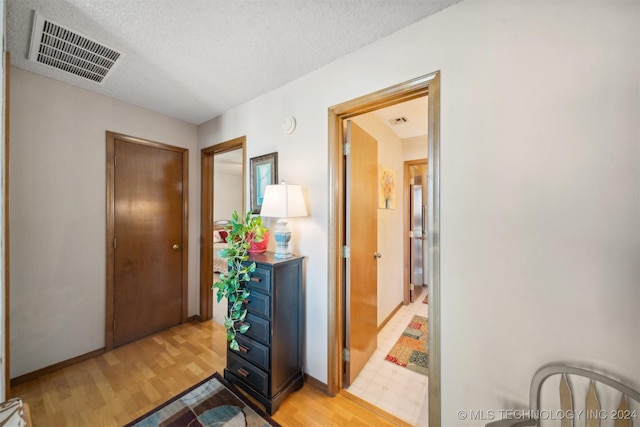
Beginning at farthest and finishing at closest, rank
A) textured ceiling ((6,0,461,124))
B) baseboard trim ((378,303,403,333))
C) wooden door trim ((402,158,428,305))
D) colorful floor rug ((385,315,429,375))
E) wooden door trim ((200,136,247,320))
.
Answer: wooden door trim ((402,158,428,305)) → wooden door trim ((200,136,247,320)) → baseboard trim ((378,303,403,333)) → colorful floor rug ((385,315,429,375)) → textured ceiling ((6,0,461,124))

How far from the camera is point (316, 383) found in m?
1.78

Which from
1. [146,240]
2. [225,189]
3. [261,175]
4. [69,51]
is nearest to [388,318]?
[261,175]

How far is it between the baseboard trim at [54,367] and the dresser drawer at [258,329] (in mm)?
1669

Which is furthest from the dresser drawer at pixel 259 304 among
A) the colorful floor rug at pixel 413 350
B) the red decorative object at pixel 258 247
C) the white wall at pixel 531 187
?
the colorful floor rug at pixel 413 350

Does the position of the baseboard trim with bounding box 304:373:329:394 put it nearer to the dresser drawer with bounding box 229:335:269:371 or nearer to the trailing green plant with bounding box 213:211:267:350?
the dresser drawer with bounding box 229:335:269:371

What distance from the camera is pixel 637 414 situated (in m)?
0.88

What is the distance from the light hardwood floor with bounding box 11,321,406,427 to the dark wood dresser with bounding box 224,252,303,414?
162 mm

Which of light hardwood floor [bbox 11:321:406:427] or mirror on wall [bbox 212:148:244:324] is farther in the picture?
mirror on wall [bbox 212:148:244:324]

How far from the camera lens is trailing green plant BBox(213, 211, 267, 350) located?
1.67 m

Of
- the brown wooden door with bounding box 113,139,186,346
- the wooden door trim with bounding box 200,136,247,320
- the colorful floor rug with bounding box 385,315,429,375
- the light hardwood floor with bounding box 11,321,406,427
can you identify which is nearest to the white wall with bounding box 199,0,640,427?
the light hardwood floor with bounding box 11,321,406,427

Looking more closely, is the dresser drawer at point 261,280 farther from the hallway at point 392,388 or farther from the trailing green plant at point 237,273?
the hallway at point 392,388

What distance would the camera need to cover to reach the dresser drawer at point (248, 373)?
62.7 inches

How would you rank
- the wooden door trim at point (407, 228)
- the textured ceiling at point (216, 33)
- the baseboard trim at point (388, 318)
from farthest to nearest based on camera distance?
1. the wooden door trim at point (407, 228)
2. the baseboard trim at point (388, 318)
3. the textured ceiling at point (216, 33)

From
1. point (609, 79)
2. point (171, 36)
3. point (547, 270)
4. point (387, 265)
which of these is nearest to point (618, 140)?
point (609, 79)
